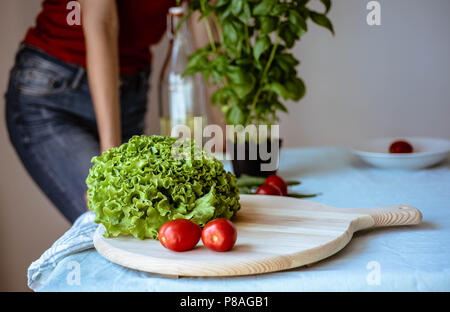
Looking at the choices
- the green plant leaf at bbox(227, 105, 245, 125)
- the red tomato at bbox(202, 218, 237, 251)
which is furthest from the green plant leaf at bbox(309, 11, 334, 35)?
the red tomato at bbox(202, 218, 237, 251)

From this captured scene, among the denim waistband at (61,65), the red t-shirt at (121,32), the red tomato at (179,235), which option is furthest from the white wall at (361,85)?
the red tomato at (179,235)

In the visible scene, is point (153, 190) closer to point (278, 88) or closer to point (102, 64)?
point (278, 88)

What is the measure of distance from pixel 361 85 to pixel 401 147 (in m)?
1.30

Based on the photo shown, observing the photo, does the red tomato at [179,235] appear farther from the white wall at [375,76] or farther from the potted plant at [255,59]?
the white wall at [375,76]

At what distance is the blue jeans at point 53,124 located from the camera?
1.55 metres

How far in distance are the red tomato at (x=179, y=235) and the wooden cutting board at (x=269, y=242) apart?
0.01 m

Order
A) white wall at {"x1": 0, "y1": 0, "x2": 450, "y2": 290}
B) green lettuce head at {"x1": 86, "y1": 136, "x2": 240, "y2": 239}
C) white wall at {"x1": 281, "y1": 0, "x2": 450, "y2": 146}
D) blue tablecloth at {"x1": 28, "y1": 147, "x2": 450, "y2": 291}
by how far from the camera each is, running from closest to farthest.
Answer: blue tablecloth at {"x1": 28, "y1": 147, "x2": 450, "y2": 291}, green lettuce head at {"x1": 86, "y1": 136, "x2": 240, "y2": 239}, white wall at {"x1": 0, "y1": 0, "x2": 450, "y2": 290}, white wall at {"x1": 281, "y1": 0, "x2": 450, "y2": 146}

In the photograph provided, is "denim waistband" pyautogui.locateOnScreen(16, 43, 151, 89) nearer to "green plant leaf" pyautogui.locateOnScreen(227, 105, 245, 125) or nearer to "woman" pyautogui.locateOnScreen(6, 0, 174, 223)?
"woman" pyautogui.locateOnScreen(6, 0, 174, 223)

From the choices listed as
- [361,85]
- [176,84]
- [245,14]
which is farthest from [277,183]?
[361,85]

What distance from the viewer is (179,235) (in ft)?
2.44

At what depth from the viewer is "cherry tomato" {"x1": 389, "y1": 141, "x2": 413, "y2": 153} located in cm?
158

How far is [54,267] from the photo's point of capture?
845 millimetres

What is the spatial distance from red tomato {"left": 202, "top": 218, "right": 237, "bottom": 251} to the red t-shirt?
1076mm

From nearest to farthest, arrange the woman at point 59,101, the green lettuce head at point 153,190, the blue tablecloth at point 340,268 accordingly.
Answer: the blue tablecloth at point 340,268
the green lettuce head at point 153,190
the woman at point 59,101
